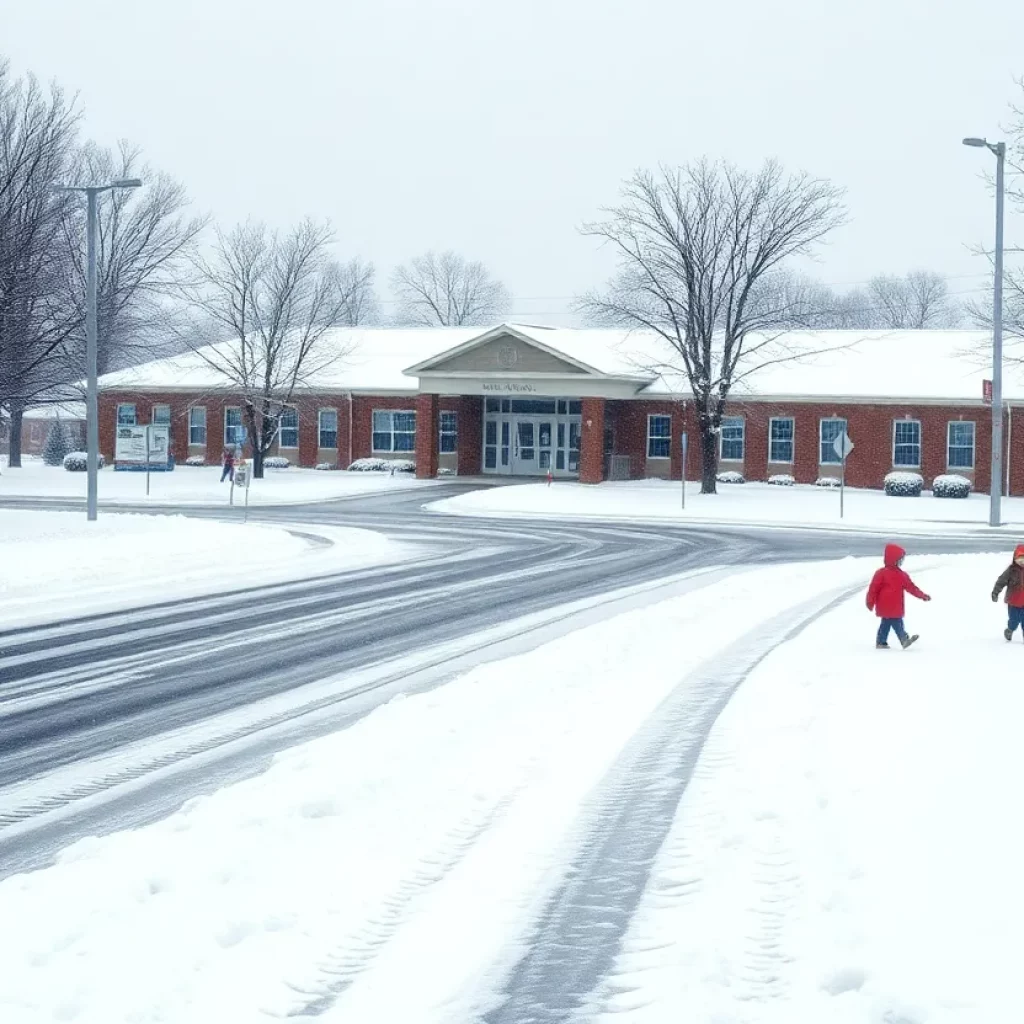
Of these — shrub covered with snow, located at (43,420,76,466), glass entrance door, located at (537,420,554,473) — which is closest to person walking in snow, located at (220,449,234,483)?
glass entrance door, located at (537,420,554,473)

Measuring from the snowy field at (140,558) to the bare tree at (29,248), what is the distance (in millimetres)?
3182

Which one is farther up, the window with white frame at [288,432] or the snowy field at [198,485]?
the window with white frame at [288,432]

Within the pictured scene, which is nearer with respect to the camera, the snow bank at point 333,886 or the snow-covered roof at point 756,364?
the snow bank at point 333,886

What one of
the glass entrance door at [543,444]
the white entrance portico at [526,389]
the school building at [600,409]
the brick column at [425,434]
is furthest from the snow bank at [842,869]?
the glass entrance door at [543,444]

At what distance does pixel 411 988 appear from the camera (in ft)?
18.0

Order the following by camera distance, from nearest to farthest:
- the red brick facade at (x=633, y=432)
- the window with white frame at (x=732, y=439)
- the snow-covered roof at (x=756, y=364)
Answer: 1. the red brick facade at (x=633, y=432)
2. the snow-covered roof at (x=756, y=364)
3. the window with white frame at (x=732, y=439)

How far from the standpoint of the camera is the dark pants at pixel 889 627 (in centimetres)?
1420

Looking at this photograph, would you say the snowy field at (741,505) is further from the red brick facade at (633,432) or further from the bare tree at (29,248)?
the bare tree at (29,248)

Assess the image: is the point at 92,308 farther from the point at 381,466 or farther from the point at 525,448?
the point at 525,448

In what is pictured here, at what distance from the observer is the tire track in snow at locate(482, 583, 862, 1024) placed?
18.1 feet

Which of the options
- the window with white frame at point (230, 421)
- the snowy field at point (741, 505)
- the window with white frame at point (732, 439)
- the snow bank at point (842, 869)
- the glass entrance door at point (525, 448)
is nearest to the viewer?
the snow bank at point (842, 869)

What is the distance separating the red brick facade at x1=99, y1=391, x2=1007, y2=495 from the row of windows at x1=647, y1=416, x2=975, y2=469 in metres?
0.18

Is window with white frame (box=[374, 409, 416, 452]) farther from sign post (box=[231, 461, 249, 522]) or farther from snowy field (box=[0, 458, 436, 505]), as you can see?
sign post (box=[231, 461, 249, 522])

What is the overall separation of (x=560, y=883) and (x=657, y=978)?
1.30m
